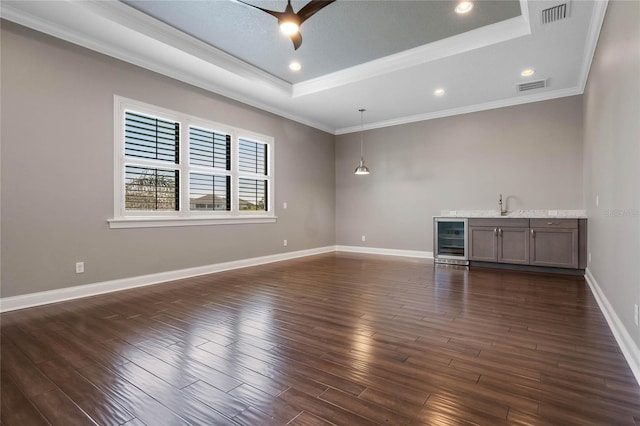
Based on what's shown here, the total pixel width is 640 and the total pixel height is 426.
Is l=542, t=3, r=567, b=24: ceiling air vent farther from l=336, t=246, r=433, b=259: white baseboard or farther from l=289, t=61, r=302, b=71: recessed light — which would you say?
l=336, t=246, r=433, b=259: white baseboard

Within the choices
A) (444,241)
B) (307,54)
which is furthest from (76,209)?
(444,241)

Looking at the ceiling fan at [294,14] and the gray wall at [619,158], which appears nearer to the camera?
the gray wall at [619,158]

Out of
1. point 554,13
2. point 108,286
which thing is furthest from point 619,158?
point 108,286

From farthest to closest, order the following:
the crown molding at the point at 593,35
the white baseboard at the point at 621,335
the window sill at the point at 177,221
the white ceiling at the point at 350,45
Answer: the window sill at the point at 177,221, the white ceiling at the point at 350,45, the crown molding at the point at 593,35, the white baseboard at the point at 621,335

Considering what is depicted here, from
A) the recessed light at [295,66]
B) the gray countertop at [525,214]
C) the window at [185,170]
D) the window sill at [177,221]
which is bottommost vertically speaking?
the window sill at [177,221]

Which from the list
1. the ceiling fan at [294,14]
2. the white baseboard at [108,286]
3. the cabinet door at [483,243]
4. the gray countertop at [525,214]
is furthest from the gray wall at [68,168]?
the gray countertop at [525,214]

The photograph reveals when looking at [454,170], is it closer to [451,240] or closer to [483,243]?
[451,240]

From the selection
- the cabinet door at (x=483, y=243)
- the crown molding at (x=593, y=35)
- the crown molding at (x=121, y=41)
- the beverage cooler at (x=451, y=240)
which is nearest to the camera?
the crown molding at (x=593, y=35)

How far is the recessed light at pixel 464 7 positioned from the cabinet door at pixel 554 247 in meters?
3.44

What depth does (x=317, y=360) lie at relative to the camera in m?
2.09

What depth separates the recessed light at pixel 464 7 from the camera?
327 cm

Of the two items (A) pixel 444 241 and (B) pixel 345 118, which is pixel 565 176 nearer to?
(A) pixel 444 241

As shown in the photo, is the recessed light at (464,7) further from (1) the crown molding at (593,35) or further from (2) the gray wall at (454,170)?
(2) the gray wall at (454,170)

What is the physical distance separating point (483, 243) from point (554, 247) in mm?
980
